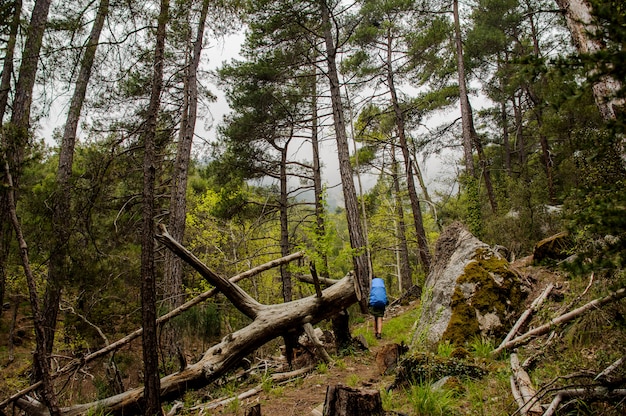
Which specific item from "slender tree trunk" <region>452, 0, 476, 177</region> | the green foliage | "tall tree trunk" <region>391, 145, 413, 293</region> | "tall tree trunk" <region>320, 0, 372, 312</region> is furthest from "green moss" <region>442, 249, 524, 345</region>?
"tall tree trunk" <region>391, 145, 413, 293</region>

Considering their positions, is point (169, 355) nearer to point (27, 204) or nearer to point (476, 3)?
point (27, 204)

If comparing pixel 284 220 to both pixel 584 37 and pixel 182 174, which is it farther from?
pixel 584 37

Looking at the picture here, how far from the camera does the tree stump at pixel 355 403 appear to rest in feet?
8.70

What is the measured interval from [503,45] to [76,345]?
21.5 m

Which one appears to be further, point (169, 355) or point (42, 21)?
point (169, 355)

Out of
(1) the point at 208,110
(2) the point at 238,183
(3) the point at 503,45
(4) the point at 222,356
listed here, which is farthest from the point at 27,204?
(3) the point at 503,45

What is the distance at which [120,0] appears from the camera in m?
5.92

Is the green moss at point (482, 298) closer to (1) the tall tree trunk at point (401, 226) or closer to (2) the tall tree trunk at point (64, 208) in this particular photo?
(2) the tall tree trunk at point (64, 208)

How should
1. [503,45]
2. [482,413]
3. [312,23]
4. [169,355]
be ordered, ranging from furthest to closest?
[503,45] < [312,23] < [169,355] < [482,413]

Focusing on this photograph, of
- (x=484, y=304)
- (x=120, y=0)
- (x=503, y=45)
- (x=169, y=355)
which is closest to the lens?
(x=484, y=304)

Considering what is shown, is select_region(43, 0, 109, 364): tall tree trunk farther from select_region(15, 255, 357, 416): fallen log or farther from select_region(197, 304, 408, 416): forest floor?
select_region(197, 304, 408, 416): forest floor

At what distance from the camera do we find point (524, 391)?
2.78 m

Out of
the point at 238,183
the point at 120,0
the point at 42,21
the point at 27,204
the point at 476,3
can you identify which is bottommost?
the point at 27,204

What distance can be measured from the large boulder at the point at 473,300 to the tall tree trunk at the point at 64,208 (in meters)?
5.57
